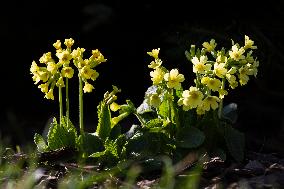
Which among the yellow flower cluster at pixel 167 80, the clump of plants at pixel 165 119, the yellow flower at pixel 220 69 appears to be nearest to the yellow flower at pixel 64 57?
the clump of plants at pixel 165 119

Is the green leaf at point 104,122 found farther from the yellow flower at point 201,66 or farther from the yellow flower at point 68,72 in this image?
the yellow flower at point 201,66

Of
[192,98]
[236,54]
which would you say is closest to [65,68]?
[192,98]

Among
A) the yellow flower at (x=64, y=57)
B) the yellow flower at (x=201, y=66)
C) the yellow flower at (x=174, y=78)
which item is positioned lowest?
the yellow flower at (x=174, y=78)

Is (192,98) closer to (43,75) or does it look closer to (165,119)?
(165,119)

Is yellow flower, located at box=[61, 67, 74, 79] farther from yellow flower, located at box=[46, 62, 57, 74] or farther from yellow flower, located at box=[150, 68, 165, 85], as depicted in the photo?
yellow flower, located at box=[150, 68, 165, 85]

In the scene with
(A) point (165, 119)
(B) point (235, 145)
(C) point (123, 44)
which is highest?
(C) point (123, 44)

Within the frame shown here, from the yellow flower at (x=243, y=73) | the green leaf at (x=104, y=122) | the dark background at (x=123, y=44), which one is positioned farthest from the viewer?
the dark background at (x=123, y=44)

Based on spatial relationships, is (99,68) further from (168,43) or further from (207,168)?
(207,168)
